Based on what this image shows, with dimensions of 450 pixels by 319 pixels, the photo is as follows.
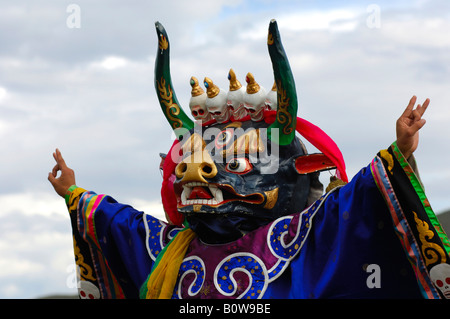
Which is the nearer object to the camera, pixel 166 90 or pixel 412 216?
pixel 412 216

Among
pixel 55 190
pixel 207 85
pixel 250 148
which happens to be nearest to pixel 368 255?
pixel 250 148

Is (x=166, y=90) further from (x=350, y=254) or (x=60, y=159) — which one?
(x=350, y=254)

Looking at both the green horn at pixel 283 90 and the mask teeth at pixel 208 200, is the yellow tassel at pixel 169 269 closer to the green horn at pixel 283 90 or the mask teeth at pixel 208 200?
the mask teeth at pixel 208 200

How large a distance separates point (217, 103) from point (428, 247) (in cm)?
161

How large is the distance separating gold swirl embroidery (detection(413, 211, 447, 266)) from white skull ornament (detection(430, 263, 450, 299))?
3 cm

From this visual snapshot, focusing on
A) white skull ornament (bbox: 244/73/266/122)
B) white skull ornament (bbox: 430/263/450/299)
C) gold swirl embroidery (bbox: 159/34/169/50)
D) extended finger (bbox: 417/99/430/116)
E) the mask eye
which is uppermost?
gold swirl embroidery (bbox: 159/34/169/50)

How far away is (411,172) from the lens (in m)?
3.92

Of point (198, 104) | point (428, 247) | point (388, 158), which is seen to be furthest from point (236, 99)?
point (428, 247)

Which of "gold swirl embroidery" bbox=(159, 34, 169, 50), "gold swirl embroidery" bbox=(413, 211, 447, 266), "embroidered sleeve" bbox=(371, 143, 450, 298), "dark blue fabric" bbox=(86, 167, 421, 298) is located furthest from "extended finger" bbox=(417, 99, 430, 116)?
"gold swirl embroidery" bbox=(159, 34, 169, 50)

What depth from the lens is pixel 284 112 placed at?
4520mm

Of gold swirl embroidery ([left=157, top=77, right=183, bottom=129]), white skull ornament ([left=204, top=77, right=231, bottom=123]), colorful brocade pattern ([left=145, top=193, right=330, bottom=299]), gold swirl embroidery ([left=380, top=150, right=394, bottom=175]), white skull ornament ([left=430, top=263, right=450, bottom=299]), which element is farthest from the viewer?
gold swirl embroidery ([left=157, top=77, right=183, bottom=129])

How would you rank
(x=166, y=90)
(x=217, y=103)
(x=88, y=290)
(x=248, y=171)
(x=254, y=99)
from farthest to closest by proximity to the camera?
(x=88, y=290)
(x=166, y=90)
(x=217, y=103)
(x=254, y=99)
(x=248, y=171)

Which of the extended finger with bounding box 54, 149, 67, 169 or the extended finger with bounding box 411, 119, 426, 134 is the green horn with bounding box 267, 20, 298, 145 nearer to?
the extended finger with bounding box 411, 119, 426, 134

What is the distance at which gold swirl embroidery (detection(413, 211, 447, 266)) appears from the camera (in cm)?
383
